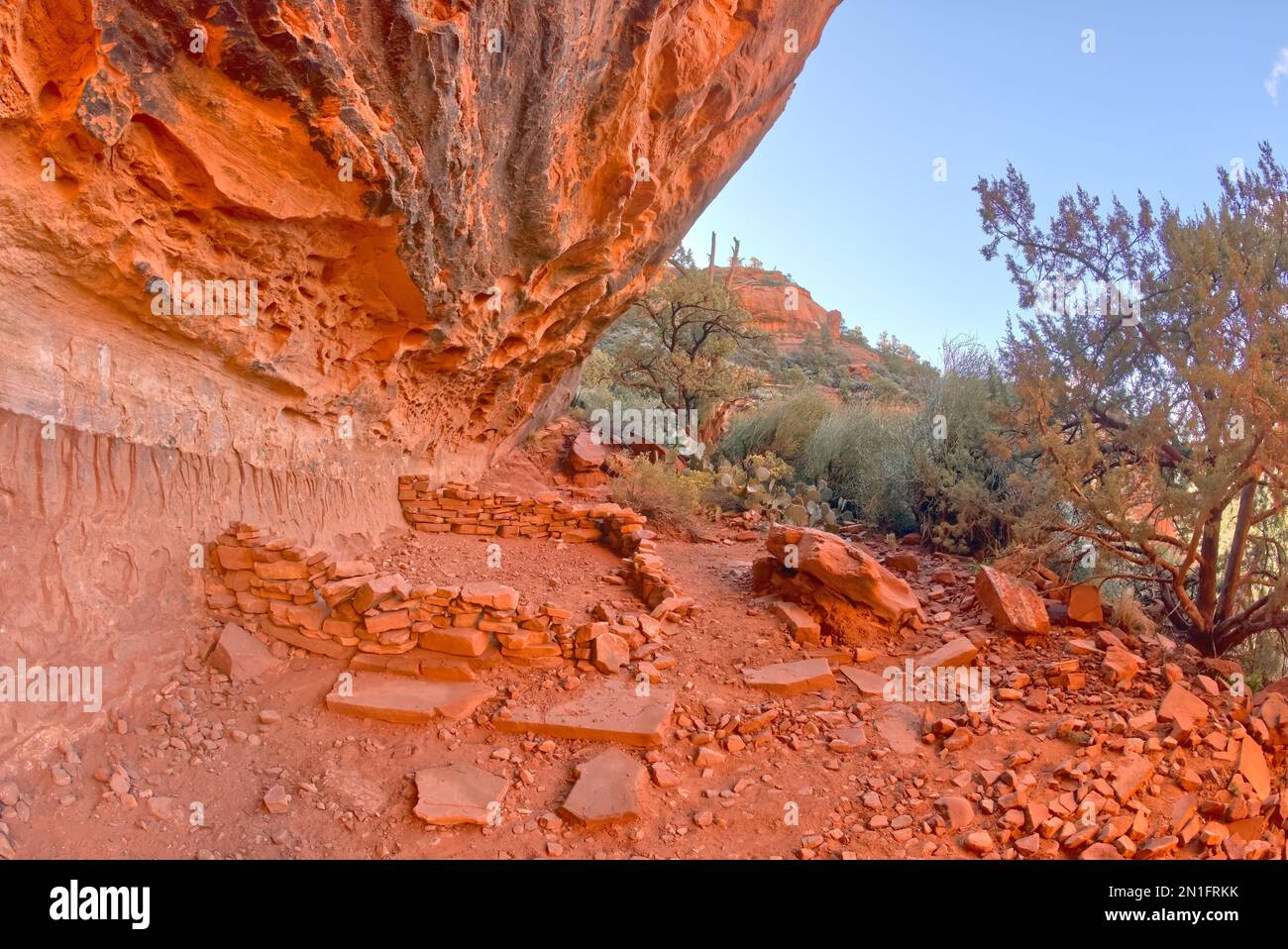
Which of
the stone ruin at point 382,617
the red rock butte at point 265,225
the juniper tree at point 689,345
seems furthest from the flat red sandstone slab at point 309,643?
the juniper tree at point 689,345

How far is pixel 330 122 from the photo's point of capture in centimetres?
365

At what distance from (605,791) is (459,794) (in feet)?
2.30

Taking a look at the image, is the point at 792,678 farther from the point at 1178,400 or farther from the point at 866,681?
the point at 1178,400

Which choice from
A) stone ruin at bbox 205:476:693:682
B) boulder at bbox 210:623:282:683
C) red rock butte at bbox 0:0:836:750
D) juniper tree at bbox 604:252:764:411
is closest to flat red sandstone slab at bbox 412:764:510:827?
stone ruin at bbox 205:476:693:682

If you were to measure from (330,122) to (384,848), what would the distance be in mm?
3416

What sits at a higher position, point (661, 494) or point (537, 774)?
point (661, 494)

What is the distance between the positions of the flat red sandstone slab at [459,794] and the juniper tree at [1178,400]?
4.84 meters

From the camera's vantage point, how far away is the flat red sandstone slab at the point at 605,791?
3.47 meters

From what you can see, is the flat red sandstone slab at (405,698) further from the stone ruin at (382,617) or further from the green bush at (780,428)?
the green bush at (780,428)

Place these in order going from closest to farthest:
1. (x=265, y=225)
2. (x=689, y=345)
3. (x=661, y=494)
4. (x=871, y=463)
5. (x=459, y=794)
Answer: (x=459, y=794) < (x=265, y=225) < (x=661, y=494) < (x=871, y=463) < (x=689, y=345)

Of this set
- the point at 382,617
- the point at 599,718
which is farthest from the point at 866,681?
the point at 382,617

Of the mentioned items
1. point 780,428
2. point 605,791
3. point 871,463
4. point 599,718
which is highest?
point 780,428

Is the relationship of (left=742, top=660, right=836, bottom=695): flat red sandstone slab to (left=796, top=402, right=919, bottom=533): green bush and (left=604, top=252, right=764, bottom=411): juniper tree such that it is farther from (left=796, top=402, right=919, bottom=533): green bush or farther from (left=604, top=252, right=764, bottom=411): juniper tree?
(left=604, top=252, right=764, bottom=411): juniper tree

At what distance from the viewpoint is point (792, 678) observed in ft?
15.9
